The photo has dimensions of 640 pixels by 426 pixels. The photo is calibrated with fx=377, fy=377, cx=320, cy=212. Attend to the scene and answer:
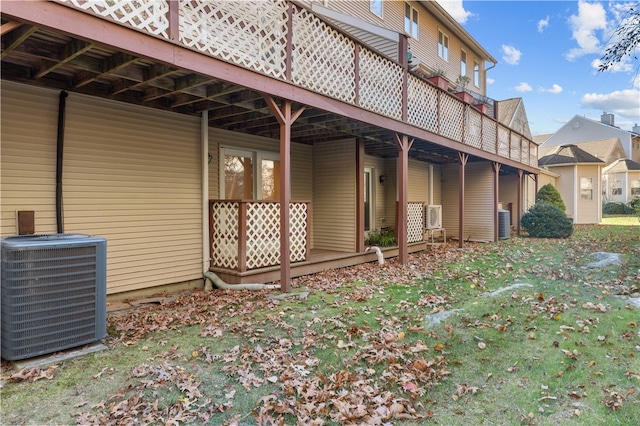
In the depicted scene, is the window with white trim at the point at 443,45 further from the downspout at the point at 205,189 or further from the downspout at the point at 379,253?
the downspout at the point at 205,189

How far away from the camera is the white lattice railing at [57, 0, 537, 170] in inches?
174

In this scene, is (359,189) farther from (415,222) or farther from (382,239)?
(415,222)

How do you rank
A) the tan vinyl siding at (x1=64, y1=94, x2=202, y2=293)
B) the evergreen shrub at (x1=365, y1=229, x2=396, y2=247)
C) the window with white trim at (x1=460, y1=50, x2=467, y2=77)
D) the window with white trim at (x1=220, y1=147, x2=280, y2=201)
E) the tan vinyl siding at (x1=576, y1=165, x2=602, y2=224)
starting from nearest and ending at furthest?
the tan vinyl siding at (x1=64, y1=94, x2=202, y2=293)
the window with white trim at (x1=220, y1=147, x2=280, y2=201)
the evergreen shrub at (x1=365, y1=229, x2=396, y2=247)
the window with white trim at (x1=460, y1=50, x2=467, y2=77)
the tan vinyl siding at (x1=576, y1=165, x2=602, y2=224)

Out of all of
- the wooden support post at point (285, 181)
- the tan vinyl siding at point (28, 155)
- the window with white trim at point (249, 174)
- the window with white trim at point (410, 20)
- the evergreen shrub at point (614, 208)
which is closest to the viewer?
the tan vinyl siding at point (28, 155)

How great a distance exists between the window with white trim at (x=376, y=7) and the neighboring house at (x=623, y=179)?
108 feet

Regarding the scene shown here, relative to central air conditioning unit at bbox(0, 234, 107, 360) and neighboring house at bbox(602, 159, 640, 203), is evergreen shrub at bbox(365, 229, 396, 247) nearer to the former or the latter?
central air conditioning unit at bbox(0, 234, 107, 360)

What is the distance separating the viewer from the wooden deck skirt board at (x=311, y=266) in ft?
22.5

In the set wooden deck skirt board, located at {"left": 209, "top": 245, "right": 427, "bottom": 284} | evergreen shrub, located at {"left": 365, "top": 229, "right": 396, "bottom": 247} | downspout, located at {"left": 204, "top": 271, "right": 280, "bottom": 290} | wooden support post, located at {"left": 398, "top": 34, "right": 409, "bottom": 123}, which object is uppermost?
wooden support post, located at {"left": 398, "top": 34, "right": 409, "bottom": 123}

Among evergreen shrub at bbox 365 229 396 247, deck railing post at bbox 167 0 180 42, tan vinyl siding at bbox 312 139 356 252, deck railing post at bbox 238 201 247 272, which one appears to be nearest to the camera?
deck railing post at bbox 167 0 180 42

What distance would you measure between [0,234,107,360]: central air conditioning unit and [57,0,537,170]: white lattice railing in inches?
92.1

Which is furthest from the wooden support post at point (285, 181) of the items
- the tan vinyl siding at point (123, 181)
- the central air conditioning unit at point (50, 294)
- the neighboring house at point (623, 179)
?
the neighboring house at point (623, 179)

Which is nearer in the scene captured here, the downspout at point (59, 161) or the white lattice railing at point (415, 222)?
the downspout at point (59, 161)

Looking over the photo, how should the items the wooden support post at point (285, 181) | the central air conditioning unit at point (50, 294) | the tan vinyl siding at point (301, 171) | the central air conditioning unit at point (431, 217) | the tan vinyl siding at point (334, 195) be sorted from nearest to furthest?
the central air conditioning unit at point (50, 294), the wooden support post at point (285, 181), the tan vinyl siding at point (334, 195), the tan vinyl siding at point (301, 171), the central air conditioning unit at point (431, 217)

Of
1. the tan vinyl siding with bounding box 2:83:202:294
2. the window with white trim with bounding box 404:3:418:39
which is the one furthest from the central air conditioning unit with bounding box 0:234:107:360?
the window with white trim with bounding box 404:3:418:39
